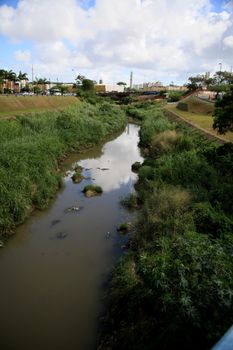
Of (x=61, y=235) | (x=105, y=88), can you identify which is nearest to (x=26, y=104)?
(x=61, y=235)

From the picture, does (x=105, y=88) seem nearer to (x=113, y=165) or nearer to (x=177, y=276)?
(x=113, y=165)

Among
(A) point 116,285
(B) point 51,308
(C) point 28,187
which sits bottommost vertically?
(B) point 51,308

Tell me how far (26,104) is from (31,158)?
2671 centimetres

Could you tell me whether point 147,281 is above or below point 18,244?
above

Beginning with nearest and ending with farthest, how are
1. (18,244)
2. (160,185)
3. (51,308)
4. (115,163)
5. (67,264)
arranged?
(51,308)
(67,264)
(18,244)
(160,185)
(115,163)

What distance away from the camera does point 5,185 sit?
1484cm

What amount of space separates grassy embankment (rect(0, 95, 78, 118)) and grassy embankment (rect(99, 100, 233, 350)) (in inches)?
957

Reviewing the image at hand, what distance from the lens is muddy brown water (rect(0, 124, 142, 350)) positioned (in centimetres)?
895

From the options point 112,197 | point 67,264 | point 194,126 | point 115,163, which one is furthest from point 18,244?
point 194,126

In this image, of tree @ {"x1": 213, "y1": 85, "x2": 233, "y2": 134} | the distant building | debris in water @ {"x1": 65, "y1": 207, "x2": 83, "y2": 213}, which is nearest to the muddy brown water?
debris in water @ {"x1": 65, "y1": 207, "x2": 83, "y2": 213}

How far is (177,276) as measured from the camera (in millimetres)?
6641

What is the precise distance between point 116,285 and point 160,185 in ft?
22.6

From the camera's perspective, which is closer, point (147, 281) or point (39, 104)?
point (147, 281)

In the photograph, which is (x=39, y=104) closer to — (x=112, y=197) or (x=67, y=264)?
(x=112, y=197)
